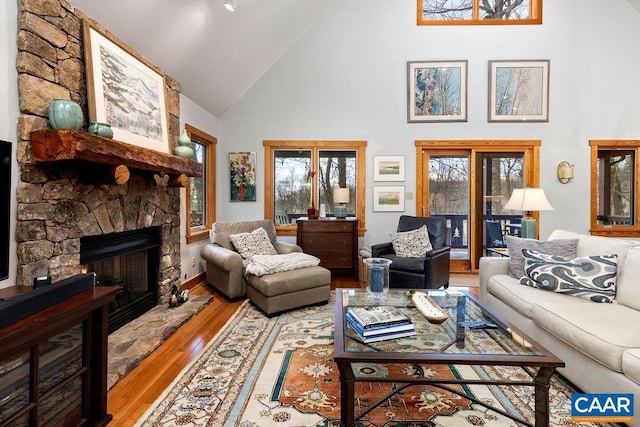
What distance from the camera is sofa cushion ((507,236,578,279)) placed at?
2703 mm

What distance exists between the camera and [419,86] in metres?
4.95

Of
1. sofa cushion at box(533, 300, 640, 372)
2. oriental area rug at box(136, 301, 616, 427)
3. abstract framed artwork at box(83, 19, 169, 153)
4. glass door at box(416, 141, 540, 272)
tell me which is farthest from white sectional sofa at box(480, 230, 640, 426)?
abstract framed artwork at box(83, 19, 169, 153)

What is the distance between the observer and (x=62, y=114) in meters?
1.92

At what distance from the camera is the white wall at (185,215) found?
3.92 metres

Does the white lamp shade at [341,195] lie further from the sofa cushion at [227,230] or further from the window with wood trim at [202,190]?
the window with wood trim at [202,190]

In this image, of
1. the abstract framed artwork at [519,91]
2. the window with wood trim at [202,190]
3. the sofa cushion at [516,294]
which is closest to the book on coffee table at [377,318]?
the sofa cushion at [516,294]

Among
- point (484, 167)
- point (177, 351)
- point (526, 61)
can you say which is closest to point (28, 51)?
point (177, 351)

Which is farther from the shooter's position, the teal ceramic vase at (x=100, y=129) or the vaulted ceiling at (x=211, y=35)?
the vaulted ceiling at (x=211, y=35)

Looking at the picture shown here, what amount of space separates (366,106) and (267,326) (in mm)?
3611

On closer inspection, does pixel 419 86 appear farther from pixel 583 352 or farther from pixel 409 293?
pixel 583 352

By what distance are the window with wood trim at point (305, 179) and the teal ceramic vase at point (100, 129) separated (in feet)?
9.57

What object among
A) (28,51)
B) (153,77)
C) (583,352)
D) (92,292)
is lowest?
(583,352)

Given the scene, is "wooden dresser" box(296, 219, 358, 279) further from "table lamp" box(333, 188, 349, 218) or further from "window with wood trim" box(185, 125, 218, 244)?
"window with wood trim" box(185, 125, 218, 244)

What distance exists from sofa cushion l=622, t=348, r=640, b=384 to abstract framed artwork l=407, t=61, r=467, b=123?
4.03m
